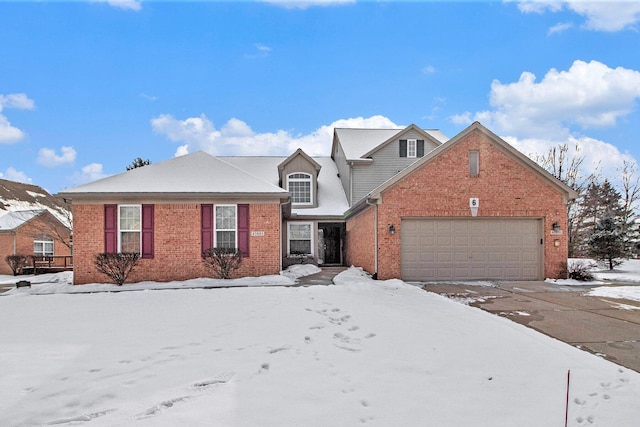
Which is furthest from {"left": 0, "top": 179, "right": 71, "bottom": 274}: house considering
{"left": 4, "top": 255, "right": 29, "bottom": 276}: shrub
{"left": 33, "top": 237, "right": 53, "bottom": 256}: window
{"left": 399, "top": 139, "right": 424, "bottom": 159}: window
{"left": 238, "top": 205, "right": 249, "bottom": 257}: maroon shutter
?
{"left": 399, "top": 139, "right": 424, "bottom": 159}: window

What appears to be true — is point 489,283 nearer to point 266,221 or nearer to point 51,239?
point 266,221

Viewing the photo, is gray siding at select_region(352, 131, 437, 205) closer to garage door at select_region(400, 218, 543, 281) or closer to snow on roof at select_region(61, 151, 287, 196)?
garage door at select_region(400, 218, 543, 281)

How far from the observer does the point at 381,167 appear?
20.8 meters

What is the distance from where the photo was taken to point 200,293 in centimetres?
1015

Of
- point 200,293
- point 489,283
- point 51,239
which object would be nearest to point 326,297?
point 200,293

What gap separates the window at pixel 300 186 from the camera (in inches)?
796

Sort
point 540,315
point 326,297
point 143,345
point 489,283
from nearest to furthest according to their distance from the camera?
point 143,345, point 540,315, point 326,297, point 489,283

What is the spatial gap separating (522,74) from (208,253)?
648 inches

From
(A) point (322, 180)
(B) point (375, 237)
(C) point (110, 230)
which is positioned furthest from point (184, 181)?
(A) point (322, 180)

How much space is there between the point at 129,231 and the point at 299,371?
1041 cm

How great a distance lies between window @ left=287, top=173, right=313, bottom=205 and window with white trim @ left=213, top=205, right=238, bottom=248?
7284 millimetres

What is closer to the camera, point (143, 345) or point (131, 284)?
point (143, 345)

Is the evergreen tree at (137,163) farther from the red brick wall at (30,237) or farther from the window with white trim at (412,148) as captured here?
the window with white trim at (412,148)

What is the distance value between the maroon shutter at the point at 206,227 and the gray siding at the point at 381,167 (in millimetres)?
9186
